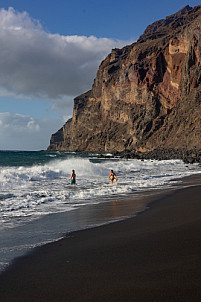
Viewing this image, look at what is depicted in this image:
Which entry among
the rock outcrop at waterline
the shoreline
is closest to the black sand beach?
the shoreline

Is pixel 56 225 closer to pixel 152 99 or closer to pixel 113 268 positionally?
pixel 113 268

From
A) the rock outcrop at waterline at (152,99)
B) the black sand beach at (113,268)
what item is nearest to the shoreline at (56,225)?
the black sand beach at (113,268)

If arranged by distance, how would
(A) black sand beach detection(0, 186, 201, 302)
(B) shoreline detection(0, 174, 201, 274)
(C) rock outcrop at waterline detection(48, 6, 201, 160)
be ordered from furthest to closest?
1. (C) rock outcrop at waterline detection(48, 6, 201, 160)
2. (B) shoreline detection(0, 174, 201, 274)
3. (A) black sand beach detection(0, 186, 201, 302)

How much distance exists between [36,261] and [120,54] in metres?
130

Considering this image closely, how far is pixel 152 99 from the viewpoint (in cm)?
7962

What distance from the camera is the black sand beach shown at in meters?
2.70

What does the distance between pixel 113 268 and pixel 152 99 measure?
7953cm

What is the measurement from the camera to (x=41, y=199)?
32.7ft

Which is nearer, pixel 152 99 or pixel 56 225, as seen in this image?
pixel 56 225

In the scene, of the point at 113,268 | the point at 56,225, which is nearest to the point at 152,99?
the point at 56,225

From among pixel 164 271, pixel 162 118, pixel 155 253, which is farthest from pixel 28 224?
pixel 162 118

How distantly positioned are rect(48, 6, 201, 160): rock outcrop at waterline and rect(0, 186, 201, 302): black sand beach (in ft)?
173

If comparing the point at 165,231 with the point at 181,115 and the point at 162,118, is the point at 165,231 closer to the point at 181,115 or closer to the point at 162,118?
the point at 181,115

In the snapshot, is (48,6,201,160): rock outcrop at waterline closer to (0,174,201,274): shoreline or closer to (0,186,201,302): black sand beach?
(0,174,201,274): shoreline
